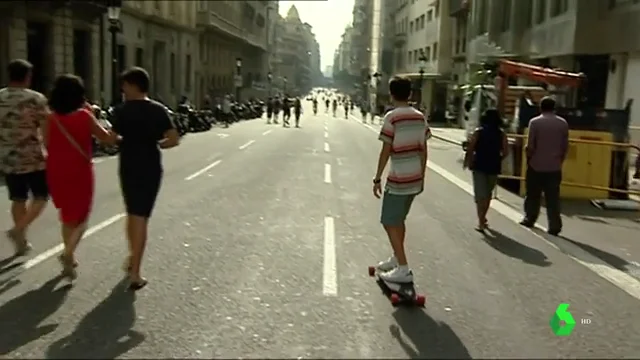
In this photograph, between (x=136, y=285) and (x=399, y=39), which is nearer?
(x=136, y=285)

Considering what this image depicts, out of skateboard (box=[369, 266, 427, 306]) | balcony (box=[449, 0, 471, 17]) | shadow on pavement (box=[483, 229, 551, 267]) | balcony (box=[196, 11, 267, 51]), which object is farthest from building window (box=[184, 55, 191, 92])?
skateboard (box=[369, 266, 427, 306])

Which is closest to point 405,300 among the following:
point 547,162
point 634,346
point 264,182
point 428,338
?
point 428,338

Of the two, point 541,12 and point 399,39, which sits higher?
point 541,12

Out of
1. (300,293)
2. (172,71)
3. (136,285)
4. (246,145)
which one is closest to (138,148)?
(136,285)

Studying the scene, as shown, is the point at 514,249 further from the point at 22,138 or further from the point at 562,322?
the point at 22,138

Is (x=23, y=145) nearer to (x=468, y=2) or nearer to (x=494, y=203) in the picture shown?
(x=494, y=203)

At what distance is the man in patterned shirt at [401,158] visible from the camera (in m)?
6.66

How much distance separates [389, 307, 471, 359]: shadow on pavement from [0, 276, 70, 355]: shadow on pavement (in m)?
2.57

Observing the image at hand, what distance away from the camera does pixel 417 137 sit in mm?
6695

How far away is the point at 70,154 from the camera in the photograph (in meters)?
6.86

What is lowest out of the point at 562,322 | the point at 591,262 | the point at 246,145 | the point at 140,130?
the point at 246,145

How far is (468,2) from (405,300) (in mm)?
26742

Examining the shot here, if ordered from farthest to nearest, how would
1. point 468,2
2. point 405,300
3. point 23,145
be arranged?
point 468,2
point 23,145
point 405,300

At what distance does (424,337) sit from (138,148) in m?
2.89
